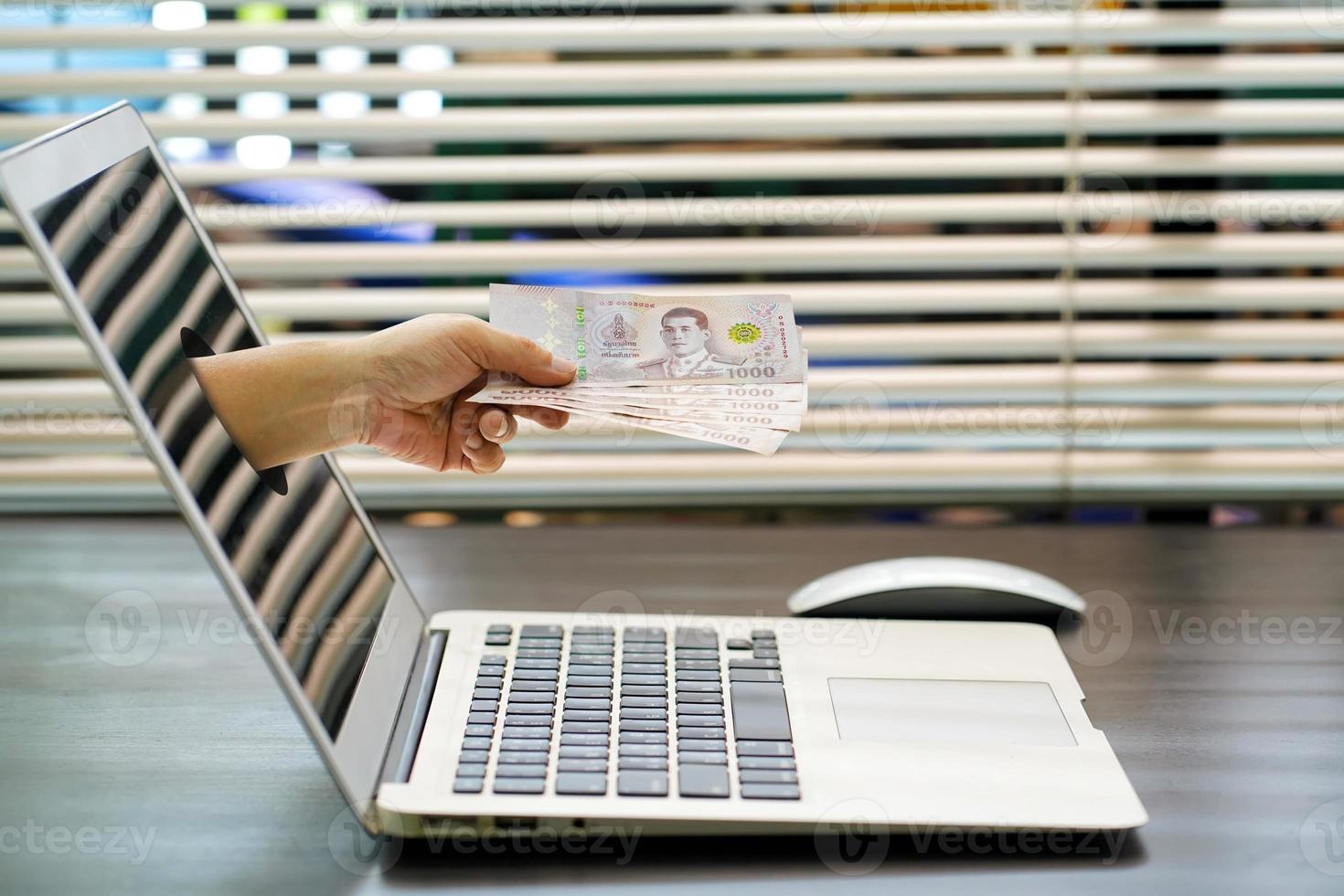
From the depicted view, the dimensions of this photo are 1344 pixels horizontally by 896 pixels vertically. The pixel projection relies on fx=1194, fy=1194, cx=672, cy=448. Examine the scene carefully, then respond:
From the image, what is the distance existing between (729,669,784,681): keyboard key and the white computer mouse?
0.13 meters

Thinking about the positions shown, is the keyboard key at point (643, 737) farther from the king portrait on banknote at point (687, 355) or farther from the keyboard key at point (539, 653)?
the king portrait on banknote at point (687, 355)

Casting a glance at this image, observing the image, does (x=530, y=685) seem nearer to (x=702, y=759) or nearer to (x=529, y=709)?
(x=529, y=709)

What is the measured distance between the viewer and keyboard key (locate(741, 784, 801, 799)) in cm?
75

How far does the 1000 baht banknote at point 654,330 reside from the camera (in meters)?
1.02

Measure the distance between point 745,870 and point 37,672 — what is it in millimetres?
642

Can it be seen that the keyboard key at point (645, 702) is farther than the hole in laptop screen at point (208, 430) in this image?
Yes

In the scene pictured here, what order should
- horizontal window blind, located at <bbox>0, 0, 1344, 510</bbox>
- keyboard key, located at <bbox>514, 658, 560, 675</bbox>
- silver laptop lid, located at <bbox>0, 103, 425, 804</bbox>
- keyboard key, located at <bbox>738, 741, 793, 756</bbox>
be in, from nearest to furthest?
silver laptop lid, located at <bbox>0, 103, 425, 804</bbox>
keyboard key, located at <bbox>738, 741, 793, 756</bbox>
keyboard key, located at <bbox>514, 658, 560, 675</bbox>
horizontal window blind, located at <bbox>0, 0, 1344, 510</bbox>

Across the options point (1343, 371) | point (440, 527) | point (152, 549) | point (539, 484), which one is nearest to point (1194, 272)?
point (1343, 371)

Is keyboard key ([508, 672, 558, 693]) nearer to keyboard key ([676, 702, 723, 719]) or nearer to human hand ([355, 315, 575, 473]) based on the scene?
keyboard key ([676, 702, 723, 719])

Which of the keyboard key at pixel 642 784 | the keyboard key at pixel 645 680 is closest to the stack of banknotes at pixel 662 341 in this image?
the keyboard key at pixel 645 680

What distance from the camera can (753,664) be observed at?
0.92 meters

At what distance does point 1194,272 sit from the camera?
1405 millimetres

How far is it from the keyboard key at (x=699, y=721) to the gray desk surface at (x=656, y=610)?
0.28ft

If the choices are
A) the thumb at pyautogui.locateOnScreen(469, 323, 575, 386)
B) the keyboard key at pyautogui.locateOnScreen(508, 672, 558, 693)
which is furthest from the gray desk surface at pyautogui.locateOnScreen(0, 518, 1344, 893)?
the thumb at pyautogui.locateOnScreen(469, 323, 575, 386)
